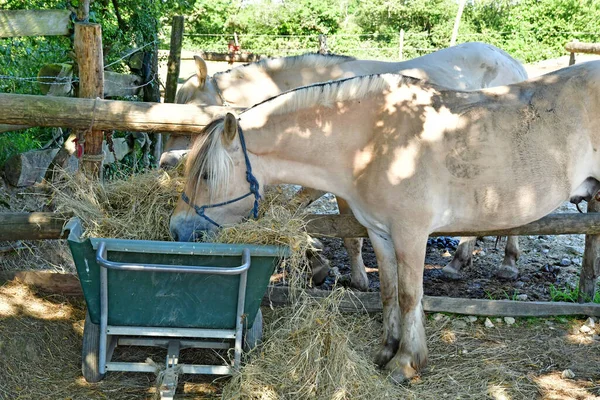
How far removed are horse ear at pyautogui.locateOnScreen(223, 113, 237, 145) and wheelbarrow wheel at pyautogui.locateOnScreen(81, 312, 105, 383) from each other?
4.09ft

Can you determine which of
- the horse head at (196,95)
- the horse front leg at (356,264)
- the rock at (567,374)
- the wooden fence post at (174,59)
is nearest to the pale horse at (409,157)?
the rock at (567,374)

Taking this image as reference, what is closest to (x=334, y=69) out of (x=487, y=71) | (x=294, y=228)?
(x=487, y=71)

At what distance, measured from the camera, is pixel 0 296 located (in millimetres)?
3766

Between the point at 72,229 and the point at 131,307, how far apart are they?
483mm

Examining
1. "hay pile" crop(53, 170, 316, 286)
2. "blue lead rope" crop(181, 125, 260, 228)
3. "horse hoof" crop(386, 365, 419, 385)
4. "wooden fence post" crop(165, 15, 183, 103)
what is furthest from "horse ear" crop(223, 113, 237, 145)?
"wooden fence post" crop(165, 15, 183, 103)

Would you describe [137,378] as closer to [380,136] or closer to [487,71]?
[380,136]

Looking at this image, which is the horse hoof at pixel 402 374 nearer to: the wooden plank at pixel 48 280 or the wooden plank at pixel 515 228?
the wooden plank at pixel 515 228

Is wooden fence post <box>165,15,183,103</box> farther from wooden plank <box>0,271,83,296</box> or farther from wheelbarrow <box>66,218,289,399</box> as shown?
wheelbarrow <box>66,218,289,399</box>

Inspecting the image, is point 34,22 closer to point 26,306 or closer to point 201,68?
point 201,68

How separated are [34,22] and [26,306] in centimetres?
223

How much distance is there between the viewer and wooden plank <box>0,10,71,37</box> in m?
4.40

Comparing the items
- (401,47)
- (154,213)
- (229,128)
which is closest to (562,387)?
(229,128)

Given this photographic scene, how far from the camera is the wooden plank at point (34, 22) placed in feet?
14.4

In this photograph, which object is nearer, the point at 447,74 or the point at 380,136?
the point at 380,136
